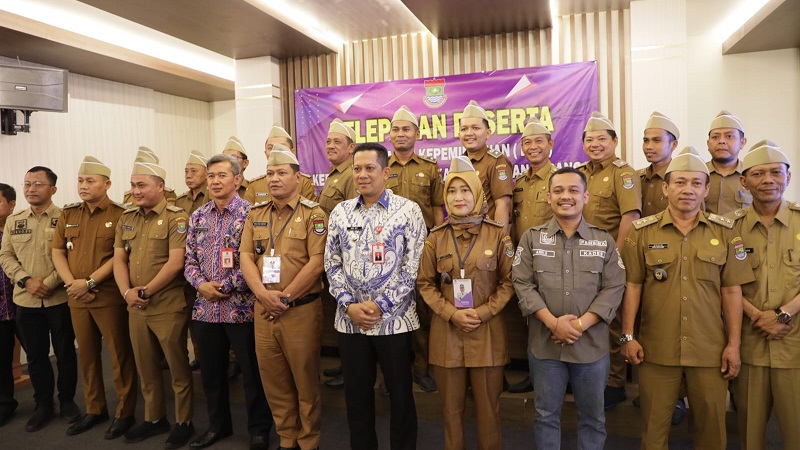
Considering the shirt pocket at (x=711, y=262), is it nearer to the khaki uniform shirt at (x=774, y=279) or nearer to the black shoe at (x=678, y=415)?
the khaki uniform shirt at (x=774, y=279)

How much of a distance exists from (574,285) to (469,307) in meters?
0.50

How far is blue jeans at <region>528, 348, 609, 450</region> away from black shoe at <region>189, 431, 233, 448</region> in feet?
6.43

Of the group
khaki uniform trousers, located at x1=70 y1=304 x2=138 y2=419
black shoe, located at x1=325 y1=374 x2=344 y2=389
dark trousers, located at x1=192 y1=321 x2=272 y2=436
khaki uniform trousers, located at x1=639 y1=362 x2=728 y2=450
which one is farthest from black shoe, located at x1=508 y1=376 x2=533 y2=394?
khaki uniform trousers, located at x1=70 y1=304 x2=138 y2=419

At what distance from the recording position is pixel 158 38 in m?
6.22

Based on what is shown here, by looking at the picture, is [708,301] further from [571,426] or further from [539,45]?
[539,45]

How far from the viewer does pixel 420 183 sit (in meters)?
3.65

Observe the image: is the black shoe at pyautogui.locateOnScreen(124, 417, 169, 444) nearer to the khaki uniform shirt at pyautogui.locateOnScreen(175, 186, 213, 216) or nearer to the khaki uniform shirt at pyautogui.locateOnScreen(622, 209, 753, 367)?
the khaki uniform shirt at pyautogui.locateOnScreen(175, 186, 213, 216)

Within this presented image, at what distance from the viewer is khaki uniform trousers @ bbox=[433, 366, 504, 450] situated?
259 centimetres

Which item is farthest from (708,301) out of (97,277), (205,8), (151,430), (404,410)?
(205,8)

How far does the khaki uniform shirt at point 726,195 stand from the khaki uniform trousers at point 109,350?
12.6 ft

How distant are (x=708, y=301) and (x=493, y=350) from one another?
101cm

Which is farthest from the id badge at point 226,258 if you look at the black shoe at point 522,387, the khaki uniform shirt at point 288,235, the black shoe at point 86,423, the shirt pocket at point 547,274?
the black shoe at point 522,387

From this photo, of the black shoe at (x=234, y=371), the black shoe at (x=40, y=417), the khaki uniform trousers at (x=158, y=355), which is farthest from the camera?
the black shoe at (x=234, y=371)

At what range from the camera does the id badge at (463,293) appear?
2.58 meters
